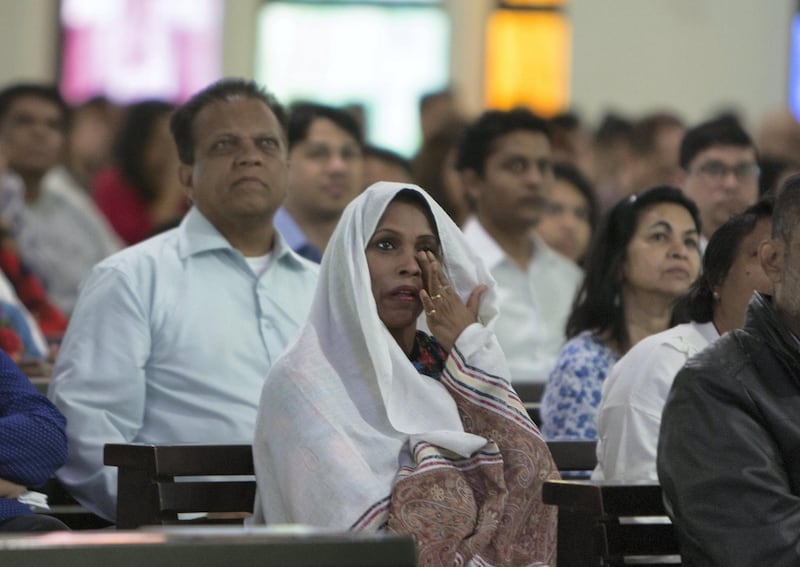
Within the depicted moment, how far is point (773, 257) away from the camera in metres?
3.67

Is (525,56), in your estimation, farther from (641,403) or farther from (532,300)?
(641,403)

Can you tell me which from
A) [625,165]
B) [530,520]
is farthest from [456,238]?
[625,165]

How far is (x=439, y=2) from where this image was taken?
1521 centimetres

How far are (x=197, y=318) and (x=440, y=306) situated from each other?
1.09 meters

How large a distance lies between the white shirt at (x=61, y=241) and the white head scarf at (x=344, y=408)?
4.98 m

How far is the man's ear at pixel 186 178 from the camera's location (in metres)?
5.41

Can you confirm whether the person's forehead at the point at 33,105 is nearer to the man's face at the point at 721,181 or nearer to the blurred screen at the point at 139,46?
the man's face at the point at 721,181

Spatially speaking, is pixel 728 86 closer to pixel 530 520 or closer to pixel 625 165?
pixel 625 165

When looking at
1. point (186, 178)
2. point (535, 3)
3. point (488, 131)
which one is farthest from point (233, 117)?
point (535, 3)

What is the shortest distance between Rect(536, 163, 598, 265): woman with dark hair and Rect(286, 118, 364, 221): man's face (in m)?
1.47

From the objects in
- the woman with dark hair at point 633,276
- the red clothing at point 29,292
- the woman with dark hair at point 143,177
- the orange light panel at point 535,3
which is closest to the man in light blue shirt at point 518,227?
the woman with dark hair at point 633,276

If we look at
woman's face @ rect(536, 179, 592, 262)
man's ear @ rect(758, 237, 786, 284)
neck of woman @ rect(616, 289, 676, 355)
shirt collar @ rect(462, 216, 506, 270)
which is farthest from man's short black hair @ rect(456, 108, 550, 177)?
man's ear @ rect(758, 237, 786, 284)

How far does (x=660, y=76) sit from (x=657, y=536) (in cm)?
1114

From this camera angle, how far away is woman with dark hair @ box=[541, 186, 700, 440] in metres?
5.30
